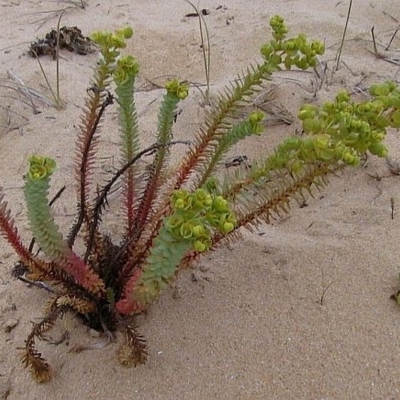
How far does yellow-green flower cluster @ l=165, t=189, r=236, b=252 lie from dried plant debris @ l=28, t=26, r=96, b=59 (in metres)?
2.09

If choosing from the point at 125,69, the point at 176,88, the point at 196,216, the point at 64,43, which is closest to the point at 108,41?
the point at 125,69

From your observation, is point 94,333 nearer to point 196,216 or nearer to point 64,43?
point 196,216

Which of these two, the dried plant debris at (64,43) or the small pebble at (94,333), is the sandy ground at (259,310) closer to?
the small pebble at (94,333)

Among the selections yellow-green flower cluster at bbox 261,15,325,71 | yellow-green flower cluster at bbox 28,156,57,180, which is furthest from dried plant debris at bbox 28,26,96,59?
yellow-green flower cluster at bbox 28,156,57,180

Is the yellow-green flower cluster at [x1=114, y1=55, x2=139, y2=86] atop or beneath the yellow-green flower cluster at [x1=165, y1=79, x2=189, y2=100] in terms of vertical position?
atop

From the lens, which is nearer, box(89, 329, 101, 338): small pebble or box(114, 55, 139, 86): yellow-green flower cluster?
box(114, 55, 139, 86): yellow-green flower cluster

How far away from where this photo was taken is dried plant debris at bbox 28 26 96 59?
10.1ft

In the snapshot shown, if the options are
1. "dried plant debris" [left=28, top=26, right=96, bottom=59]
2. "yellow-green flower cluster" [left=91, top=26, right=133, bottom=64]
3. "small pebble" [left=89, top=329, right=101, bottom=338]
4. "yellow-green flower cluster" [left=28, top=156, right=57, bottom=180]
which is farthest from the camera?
"dried plant debris" [left=28, top=26, right=96, bottom=59]

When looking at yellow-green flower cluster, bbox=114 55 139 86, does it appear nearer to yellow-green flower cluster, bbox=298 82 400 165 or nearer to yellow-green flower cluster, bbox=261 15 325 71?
yellow-green flower cluster, bbox=261 15 325 71

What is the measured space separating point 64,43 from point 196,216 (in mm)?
2194

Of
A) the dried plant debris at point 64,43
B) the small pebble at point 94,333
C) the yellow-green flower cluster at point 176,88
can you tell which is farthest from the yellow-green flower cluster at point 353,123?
the dried plant debris at point 64,43

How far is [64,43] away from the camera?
3150 millimetres

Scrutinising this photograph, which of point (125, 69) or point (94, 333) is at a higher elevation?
point (125, 69)

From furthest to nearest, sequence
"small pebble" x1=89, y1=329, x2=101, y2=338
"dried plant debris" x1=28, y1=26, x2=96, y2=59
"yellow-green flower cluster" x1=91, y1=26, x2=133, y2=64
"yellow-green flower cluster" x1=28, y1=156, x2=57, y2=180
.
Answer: "dried plant debris" x1=28, y1=26, x2=96, y2=59 < "small pebble" x1=89, y1=329, x2=101, y2=338 < "yellow-green flower cluster" x1=91, y1=26, x2=133, y2=64 < "yellow-green flower cluster" x1=28, y1=156, x2=57, y2=180
